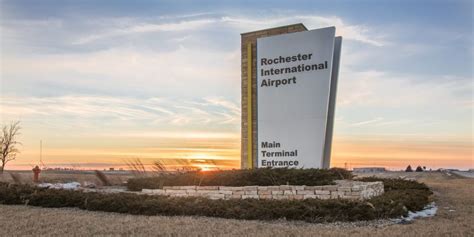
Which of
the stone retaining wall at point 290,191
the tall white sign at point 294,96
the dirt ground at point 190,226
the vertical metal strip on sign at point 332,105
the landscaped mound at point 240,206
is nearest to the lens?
the dirt ground at point 190,226

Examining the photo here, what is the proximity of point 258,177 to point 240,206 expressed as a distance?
95.7 inches

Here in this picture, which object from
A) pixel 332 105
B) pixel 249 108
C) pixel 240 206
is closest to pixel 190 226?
pixel 240 206

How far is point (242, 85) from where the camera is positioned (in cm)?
1507

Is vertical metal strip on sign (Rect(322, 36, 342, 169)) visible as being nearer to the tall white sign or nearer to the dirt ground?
the tall white sign

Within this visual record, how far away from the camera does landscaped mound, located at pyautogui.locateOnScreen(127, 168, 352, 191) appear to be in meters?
10.7

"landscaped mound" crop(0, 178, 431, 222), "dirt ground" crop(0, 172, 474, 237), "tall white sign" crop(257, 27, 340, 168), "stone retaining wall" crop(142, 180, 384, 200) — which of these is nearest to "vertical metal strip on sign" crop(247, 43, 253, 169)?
"tall white sign" crop(257, 27, 340, 168)

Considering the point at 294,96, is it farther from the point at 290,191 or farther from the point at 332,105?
the point at 290,191

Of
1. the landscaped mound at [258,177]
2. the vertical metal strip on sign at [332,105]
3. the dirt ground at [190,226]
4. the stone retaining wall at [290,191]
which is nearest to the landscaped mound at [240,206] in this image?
the dirt ground at [190,226]

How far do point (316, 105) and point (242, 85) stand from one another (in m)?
2.86

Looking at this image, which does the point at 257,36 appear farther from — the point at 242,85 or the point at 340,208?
the point at 340,208

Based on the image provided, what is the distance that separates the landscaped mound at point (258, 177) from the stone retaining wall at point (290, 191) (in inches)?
9.7

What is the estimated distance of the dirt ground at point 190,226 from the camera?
710 cm

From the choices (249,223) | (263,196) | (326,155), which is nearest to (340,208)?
(249,223)

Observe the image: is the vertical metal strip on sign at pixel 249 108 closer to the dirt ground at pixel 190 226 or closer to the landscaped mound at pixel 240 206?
the landscaped mound at pixel 240 206
